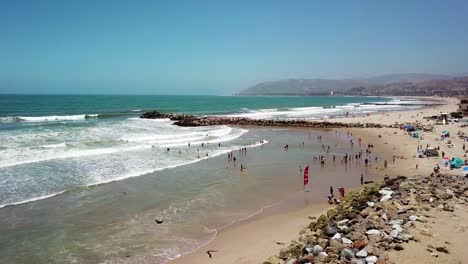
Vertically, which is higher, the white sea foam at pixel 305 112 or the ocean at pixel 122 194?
the white sea foam at pixel 305 112

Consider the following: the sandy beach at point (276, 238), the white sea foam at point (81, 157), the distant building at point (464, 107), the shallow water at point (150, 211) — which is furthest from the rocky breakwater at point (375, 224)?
the distant building at point (464, 107)

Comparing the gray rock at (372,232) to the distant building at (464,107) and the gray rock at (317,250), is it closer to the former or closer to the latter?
the gray rock at (317,250)

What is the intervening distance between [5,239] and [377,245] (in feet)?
37.1

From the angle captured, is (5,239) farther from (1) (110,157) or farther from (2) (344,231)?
(1) (110,157)

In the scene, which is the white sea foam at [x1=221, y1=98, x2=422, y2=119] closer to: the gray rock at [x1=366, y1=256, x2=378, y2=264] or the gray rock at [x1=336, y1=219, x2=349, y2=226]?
the gray rock at [x1=336, y1=219, x2=349, y2=226]

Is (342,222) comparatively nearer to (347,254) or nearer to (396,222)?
(396,222)

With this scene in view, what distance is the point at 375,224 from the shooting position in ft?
33.9

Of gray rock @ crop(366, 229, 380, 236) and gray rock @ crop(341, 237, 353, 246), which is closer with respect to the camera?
gray rock @ crop(341, 237, 353, 246)

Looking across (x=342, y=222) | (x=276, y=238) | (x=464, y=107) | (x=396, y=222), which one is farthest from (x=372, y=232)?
(x=464, y=107)

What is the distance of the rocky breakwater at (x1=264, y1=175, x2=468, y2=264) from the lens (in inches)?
346

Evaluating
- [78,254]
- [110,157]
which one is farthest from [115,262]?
[110,157]

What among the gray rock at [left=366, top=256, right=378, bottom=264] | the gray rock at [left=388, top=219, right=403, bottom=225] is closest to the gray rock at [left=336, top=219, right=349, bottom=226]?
the gray rock at [left=388, top=219, right=403, bottom=225]

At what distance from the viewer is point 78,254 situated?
10703 millimetres

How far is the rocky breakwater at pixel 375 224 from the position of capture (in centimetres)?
878
